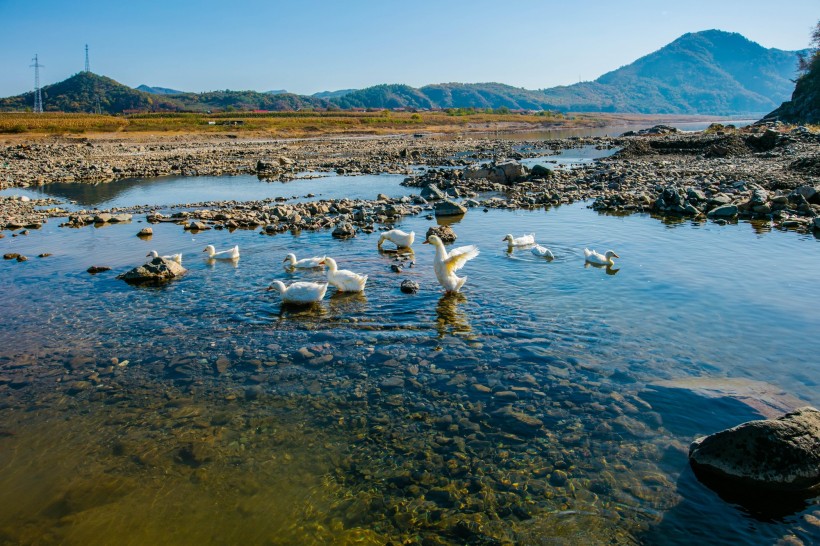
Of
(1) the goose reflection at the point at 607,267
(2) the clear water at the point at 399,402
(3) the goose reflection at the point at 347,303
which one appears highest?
(1) the goose reflection at the point at 607,267

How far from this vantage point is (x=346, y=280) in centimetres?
1223

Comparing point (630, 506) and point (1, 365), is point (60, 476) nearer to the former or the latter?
point (1, 365)

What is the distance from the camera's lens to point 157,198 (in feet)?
96.5

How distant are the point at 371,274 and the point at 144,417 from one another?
24.2ft

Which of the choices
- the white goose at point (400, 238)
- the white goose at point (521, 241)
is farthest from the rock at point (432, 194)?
the white goose at point (521, 241)

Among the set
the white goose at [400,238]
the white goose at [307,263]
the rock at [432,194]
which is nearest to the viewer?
the white goose at [307,263]

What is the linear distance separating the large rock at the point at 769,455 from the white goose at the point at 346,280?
26.1ft

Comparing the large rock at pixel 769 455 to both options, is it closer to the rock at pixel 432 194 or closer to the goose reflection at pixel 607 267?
the goose reflection at pixel 607 267

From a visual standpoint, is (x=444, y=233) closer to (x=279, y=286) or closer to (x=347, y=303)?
(x=347, y=303)

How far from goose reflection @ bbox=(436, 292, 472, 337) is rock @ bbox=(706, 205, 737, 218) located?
13.7 m

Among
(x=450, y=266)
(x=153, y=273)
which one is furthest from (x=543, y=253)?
(x=153, y=273)

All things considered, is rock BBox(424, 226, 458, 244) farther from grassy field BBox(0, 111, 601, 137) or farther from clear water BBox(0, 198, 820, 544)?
grassy field BBox(0, 111, 601, 137)

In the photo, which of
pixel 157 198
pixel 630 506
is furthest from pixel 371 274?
pixel 157 198

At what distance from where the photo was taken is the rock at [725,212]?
2011cm
